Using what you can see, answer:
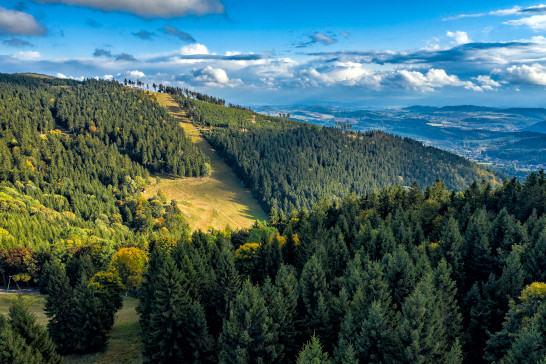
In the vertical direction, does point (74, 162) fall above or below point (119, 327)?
above

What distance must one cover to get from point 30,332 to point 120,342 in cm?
2174

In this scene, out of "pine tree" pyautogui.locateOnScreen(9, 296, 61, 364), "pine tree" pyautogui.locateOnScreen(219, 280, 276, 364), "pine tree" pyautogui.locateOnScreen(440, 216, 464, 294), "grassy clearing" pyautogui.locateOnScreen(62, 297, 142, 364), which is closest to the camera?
"pine tree" pyautogui.locateOnScreen(219, 280, 276, 364)

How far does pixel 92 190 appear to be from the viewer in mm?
174625

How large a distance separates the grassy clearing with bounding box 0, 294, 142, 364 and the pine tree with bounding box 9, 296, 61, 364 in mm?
6515

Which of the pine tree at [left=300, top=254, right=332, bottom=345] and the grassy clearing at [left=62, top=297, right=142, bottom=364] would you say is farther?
the grassy clearing at [left=62, top=297, right=142, bottom=364]

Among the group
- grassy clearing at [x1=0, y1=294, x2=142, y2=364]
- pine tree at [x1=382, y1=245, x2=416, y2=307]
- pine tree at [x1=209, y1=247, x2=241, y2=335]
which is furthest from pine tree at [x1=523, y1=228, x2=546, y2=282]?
grassy clearing at [x1=0, y1=294, x2=142, y2=364]

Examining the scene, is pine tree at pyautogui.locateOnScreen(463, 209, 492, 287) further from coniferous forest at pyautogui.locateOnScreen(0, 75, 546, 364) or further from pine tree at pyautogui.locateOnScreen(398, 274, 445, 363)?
pine tree at pyautogui.locateOnScreen(398, 274, 445, 363)

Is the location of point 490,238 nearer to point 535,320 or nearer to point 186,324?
point 535,320

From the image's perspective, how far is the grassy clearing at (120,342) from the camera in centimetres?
5081

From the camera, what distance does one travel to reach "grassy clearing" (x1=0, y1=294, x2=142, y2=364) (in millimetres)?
50812

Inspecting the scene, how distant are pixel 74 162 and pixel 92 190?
3462cm

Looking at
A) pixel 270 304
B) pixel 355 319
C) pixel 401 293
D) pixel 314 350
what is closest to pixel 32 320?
pixel 270 304

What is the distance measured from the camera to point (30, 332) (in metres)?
37.8

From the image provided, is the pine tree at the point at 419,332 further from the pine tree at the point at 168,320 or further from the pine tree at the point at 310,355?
the pine tree at the point at 168,320
